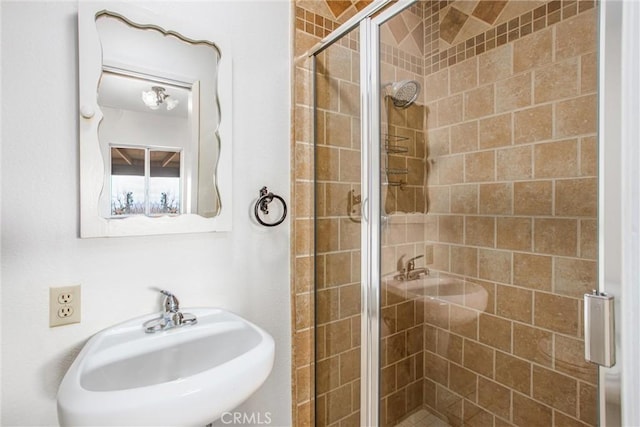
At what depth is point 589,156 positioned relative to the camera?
81cm

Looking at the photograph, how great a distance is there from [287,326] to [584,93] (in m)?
1.29

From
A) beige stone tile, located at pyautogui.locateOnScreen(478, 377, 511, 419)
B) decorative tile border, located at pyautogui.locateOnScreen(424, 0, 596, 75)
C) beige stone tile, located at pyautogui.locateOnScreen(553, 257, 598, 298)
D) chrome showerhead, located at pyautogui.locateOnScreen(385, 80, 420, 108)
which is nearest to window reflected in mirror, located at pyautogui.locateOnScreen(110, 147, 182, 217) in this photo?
chrome showerhead, located at pyautogui.locateOnScreen(385, 80, 420, 108)

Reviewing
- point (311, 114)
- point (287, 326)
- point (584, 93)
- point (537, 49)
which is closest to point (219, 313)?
point (287, 326)

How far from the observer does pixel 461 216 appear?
1262mm

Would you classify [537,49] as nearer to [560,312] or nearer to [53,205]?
[560,312]

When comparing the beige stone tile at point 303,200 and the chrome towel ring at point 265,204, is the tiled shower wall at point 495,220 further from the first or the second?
the chrome towel ring at point 265,204

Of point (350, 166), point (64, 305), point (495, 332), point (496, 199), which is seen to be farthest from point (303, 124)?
point (495, 332)

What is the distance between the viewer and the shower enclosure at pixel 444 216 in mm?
1110

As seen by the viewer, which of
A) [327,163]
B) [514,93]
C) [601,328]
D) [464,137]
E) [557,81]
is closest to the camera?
[601,328]

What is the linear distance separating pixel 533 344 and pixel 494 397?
0.27 meters

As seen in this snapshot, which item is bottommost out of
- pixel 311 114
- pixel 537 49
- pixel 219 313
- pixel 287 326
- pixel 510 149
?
pixel 287 326

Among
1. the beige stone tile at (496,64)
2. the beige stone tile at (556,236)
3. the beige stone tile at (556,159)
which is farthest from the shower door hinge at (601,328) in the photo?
the beige stone tile at (496,64)

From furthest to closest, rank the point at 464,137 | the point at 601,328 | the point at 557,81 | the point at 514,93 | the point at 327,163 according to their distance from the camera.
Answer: the point at 327,163 < the point at 464,137 < the point at 514,93 < the point at 557,81 < the point at 601,328

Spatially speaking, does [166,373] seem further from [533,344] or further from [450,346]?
[533,344]
